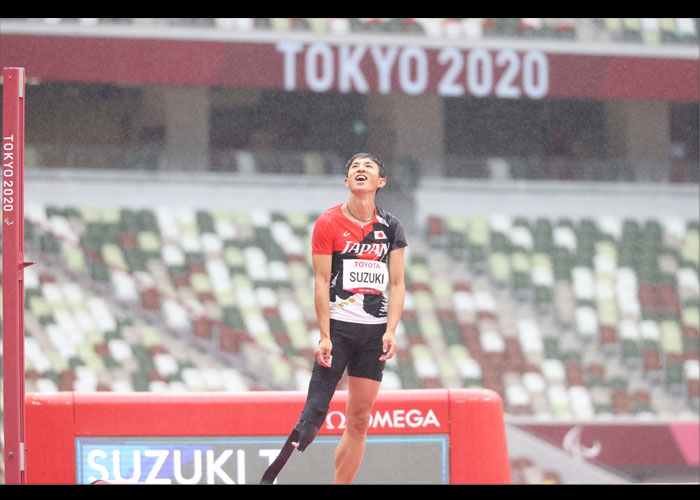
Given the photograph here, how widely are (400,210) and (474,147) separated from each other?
1.72 meters

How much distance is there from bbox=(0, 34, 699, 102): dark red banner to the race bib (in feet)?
29.6

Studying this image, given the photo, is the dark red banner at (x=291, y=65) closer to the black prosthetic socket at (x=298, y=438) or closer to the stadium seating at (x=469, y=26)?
the stadium seating at (x=469, y=26)

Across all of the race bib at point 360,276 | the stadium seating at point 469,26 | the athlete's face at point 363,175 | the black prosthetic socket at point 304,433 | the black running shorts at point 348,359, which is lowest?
the black prosthetic socket at point 304,433

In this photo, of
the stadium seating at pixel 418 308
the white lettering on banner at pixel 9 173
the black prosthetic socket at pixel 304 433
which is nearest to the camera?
the white lettering on banner at pixel 9 173

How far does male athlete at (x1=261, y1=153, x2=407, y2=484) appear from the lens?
4.31 metres

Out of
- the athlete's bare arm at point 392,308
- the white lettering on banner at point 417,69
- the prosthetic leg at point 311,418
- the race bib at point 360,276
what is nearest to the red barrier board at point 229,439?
the prosthetic leg at point 311,418

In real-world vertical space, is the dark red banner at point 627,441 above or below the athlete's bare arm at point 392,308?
below

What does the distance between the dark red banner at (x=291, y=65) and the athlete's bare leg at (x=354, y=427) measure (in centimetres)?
915

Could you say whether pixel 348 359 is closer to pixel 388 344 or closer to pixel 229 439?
pixel 388 344

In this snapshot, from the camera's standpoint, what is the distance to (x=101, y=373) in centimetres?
1159

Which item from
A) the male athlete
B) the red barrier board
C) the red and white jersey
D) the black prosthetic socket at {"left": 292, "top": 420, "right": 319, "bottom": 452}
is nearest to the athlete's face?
A: the male athlete

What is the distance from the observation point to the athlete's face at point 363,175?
14.1 ft

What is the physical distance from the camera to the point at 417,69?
44.0ft

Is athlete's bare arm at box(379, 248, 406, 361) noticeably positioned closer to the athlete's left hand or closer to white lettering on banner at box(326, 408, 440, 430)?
the athlete's left hand
